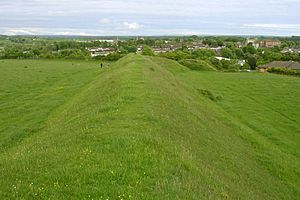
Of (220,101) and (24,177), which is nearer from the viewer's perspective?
(24,177)

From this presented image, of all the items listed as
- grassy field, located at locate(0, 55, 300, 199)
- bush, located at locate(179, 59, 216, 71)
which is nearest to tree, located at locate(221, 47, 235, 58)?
bush, located at locate(179, 59, 216, 71)

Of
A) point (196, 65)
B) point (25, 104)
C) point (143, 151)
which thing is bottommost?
point (25, 104)

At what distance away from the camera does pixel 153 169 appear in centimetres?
1030

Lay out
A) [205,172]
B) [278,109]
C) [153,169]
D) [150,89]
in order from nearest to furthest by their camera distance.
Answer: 1. [153,169]
2. [205,172]
3. [150,89]
4. [278,109]

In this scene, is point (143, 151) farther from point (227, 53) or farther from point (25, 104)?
point (227, 53)

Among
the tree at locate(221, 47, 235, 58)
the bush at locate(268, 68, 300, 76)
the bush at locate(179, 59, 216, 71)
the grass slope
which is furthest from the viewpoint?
the tree at locate(221, 47, 235, 58)

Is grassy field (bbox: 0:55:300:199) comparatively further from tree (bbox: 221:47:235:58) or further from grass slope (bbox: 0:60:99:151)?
tree (bbox: 221:47:235:58)

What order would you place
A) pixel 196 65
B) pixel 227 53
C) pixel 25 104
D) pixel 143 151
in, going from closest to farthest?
1. pixel 143 151
2. pixel 25 104
3. pixel 196 65
4. pixel 227 53

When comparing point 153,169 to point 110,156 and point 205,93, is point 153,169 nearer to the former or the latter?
point 110,156

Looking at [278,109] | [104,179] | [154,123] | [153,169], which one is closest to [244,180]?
[154,123]

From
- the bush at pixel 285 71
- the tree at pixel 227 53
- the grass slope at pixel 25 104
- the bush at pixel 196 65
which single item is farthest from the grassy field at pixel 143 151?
the tree at pixel 227 53

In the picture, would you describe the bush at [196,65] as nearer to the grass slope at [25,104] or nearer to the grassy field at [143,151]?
the grass slope at [25,104]

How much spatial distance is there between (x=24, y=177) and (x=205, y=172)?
5574 mm

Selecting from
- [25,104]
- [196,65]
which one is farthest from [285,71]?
[25,104]
